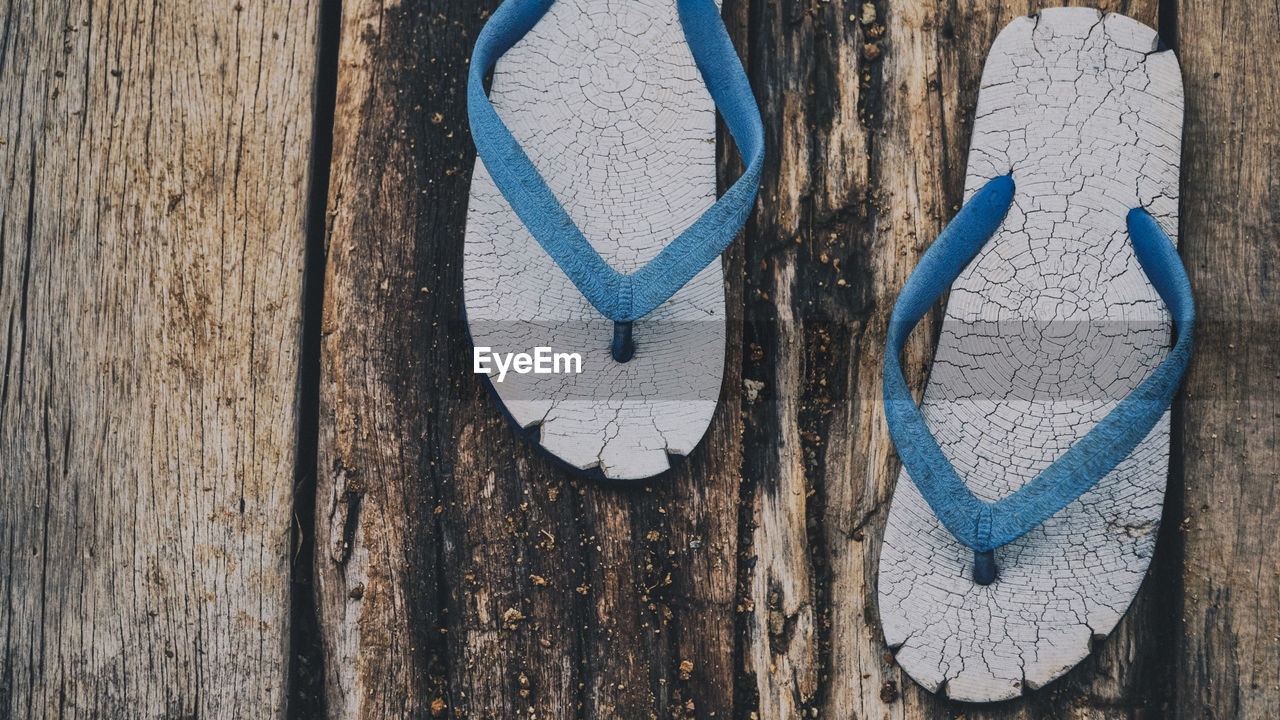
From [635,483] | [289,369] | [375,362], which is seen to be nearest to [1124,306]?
[635,483]

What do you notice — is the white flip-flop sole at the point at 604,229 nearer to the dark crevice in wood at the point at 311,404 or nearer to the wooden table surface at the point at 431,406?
the wooden table surface at the point at 431,406

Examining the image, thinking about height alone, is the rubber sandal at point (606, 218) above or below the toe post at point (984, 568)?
above

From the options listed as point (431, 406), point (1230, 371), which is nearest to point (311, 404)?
point (431, 406)

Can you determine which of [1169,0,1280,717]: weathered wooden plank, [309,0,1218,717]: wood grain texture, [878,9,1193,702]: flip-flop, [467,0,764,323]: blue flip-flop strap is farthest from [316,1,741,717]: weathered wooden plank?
[1169,0,1280,717]: weathered wooden plank

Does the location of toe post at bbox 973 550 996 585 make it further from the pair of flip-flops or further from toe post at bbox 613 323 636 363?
toe post at bbox 613 323 636 363

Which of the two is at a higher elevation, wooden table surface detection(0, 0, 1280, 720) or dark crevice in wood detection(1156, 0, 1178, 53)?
dark crevice in wood detection(1156, 0, 1178, 53)

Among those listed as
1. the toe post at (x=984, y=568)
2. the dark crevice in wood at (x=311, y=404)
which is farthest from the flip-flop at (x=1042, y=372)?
the dark crevice in wood at (x=311, y=404)

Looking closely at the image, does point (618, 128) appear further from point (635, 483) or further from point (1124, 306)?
point (1124, 306)
